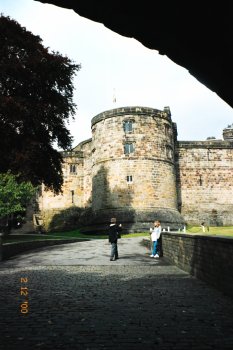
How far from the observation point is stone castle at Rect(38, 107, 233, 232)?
125 feet

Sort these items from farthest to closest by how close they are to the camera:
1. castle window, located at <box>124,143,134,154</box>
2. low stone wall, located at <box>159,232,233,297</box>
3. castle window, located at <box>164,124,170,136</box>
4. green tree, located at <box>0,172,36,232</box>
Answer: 1. castle window, located at <box>164,124,170,136</box>
2. castle window, located at <box>124,143,134,154</box>
3. green tree, located at <box>0,172,36,232</box>
4. low stone wall, located at <box>159,232,233,297</box>

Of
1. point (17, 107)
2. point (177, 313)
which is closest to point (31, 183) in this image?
point (17, 107)

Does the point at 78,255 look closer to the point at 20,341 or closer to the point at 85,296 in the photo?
the point at 85,296

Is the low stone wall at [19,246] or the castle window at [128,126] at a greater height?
the castle window at [128,126]

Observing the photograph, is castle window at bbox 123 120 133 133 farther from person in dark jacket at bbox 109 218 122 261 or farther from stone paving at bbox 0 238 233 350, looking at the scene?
stone paving at bbox 0 238 233 350

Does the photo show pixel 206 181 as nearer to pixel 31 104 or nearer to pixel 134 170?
pixel 134 170

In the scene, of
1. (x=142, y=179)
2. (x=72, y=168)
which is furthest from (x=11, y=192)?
(x=72, y=168)

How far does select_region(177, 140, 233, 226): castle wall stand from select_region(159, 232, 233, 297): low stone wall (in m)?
32.8

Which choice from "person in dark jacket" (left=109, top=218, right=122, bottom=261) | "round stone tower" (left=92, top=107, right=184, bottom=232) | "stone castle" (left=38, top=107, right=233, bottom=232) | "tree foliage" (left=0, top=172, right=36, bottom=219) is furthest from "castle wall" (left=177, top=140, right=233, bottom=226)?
"person in dark jacket" (left=109, top=218, right=122, bottom=261)

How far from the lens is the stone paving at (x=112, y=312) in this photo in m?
4.38

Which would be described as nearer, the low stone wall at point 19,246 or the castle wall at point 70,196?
the low stone wall at point 19,246

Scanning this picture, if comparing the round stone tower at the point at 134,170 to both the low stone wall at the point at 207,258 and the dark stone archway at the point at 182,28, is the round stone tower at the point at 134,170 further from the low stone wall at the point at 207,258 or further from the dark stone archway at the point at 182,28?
the dark stone archway at the point at 182,28
